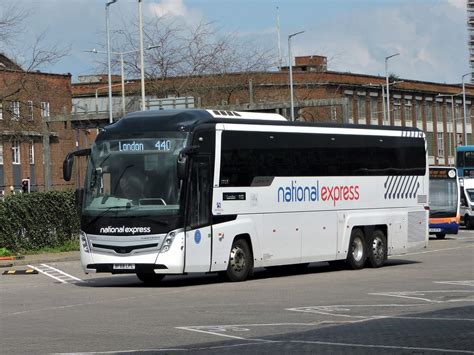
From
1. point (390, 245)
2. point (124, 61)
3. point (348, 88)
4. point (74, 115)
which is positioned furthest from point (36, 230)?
point (348, 88)

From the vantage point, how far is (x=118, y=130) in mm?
22719

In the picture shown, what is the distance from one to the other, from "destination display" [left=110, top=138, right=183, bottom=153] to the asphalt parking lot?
111 inches

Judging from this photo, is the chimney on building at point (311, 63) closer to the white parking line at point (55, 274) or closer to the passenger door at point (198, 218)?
the white parking line at point (55, 274)

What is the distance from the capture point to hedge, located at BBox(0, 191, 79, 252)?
35.2 meters

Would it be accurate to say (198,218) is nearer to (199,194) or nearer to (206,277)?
(199,194)

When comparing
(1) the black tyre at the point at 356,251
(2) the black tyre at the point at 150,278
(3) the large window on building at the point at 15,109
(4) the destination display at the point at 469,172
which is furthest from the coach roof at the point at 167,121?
(4) the destination display at the point at 469,172

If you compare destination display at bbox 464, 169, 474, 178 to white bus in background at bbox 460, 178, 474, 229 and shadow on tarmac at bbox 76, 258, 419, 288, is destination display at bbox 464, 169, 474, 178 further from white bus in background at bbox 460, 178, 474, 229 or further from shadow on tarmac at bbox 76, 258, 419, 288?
shadow on tarmac at bbox 76, 258, 419, 288

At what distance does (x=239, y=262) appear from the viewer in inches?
912

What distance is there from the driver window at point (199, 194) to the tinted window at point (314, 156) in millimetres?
536

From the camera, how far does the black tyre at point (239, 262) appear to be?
23.0 metres

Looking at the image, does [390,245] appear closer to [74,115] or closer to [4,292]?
[4,292]

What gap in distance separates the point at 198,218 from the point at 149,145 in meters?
Answer: 1.79

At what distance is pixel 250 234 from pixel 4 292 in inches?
207

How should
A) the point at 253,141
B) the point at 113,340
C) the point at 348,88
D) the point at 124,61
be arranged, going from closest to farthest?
the point at 113,340 < the point at 253,141 < the point at 124,61 < the point at 348,88
